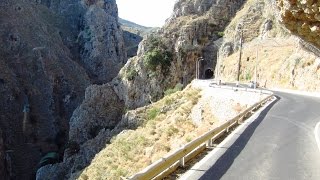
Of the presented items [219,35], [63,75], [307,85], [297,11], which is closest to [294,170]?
[297,11]

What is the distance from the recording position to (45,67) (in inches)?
4550

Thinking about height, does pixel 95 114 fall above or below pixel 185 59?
below

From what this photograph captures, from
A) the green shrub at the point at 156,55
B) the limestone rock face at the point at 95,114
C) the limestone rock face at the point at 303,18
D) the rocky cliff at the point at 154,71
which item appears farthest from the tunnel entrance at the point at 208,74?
the limestone rock face at the point at 303,18

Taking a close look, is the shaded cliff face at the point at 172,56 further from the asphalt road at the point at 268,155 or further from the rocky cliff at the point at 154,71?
the asphalt road at the point at 268,155

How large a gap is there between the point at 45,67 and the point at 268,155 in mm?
108811

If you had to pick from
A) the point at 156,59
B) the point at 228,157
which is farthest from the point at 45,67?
the point at 228,157

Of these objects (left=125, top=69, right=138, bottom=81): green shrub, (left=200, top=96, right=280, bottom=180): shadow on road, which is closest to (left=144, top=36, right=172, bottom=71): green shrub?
(left=125, top=69, right=138, bottom=81): green shrub

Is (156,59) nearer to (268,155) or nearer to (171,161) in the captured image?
(268,155)

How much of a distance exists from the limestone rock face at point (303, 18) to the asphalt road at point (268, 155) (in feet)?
11.2

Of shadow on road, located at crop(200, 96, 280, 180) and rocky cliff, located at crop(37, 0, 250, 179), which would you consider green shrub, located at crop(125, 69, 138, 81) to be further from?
shadow on road, located at crop(200, 96, 280, 180)

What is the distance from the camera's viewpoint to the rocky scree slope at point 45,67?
327 ft

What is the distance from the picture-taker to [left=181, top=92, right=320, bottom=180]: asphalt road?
34.4 feet

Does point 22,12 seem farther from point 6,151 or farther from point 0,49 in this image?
point 6,151

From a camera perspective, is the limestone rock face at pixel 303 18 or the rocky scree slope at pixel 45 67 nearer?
the limestone rock face at pixel 303 18
